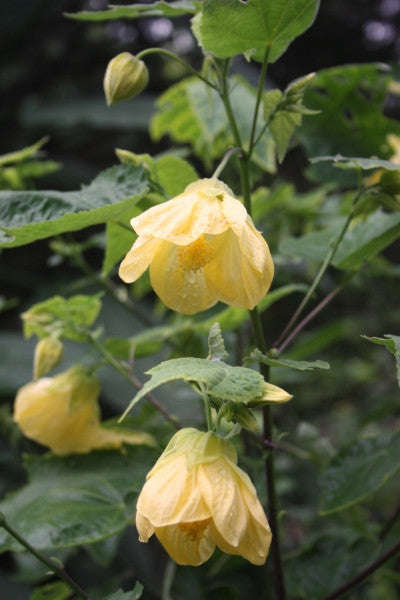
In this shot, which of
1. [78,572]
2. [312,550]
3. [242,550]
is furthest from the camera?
[78,572]

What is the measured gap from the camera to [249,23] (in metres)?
0.55

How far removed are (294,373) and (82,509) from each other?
1.58ft

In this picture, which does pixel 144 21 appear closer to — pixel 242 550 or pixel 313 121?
pixel 313 121

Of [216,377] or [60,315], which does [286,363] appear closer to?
[216,377]

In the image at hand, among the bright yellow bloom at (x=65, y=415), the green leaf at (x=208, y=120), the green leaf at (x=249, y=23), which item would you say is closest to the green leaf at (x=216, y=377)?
the green leaf at (x=249, y=23)

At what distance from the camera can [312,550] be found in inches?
33.0

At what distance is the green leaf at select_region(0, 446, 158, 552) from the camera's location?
67 cm

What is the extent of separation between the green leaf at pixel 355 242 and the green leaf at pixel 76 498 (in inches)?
11.8

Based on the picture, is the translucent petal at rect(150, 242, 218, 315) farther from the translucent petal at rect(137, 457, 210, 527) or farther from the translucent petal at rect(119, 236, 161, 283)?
the translucent petal at rect(137, 457, 210, 527)

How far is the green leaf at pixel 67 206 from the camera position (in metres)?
0.55

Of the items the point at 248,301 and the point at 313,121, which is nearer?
the point at 248,301

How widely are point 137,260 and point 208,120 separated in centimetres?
52

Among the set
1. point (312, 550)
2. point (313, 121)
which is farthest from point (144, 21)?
point (312, 550)

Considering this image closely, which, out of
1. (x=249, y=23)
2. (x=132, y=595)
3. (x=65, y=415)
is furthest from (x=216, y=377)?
(x=65, y=415)
